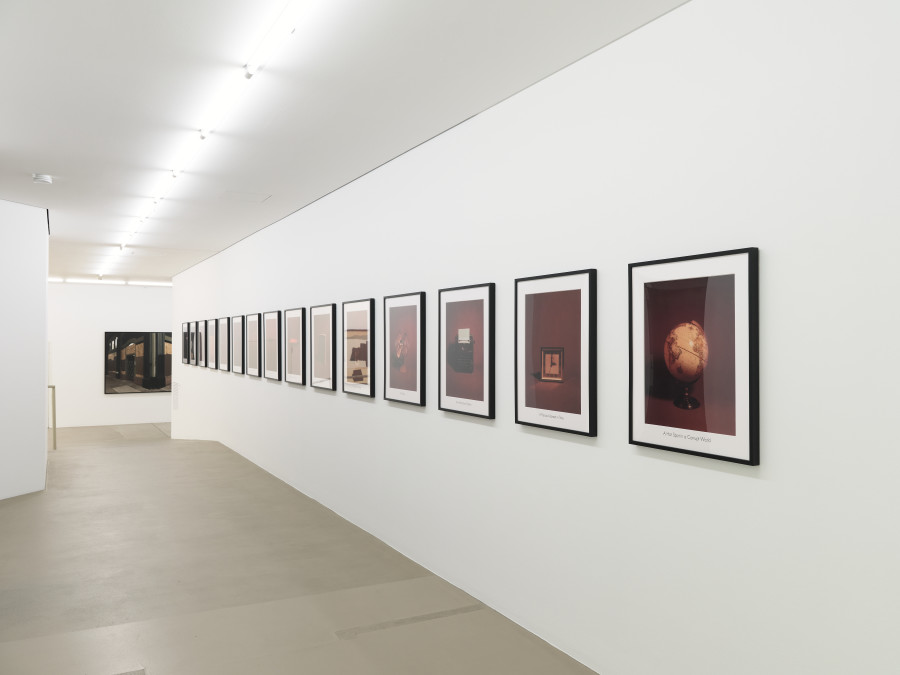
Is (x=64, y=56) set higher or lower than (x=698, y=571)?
higher

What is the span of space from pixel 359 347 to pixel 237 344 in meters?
4.77

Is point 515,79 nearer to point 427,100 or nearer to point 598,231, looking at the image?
point 427,100

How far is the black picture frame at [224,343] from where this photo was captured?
11.2 meters

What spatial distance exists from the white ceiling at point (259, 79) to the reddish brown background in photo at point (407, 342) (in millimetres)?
1354

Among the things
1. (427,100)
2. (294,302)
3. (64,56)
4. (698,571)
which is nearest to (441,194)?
(427,100)

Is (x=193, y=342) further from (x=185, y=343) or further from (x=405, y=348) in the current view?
(x=405, y=348)

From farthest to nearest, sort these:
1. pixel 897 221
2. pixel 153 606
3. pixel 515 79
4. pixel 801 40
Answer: pixel 153 606, pixel 515 79, pixel 801 40, pixel 897 221

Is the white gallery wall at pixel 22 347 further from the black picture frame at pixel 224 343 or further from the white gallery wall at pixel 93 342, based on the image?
the white gallery wall at pixel 93 342

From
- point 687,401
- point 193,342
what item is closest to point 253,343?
point 193,342


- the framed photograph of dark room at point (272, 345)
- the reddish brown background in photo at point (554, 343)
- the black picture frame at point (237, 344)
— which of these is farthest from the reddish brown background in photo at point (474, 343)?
the black picture frame at point (237, 344)

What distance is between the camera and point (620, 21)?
3.40m

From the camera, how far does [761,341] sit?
287cm

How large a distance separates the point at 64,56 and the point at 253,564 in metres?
3.74

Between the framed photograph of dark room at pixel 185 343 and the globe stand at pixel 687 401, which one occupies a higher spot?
the framed photograph of dark room at pixel 185 343
